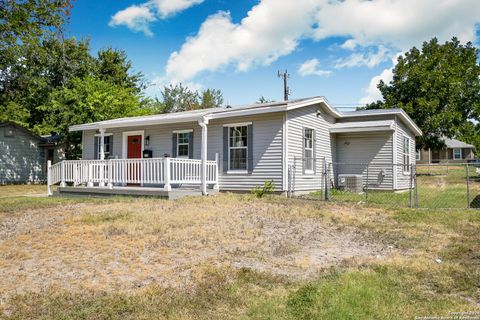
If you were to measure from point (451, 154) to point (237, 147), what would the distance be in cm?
4203

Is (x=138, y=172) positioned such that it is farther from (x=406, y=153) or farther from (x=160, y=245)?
(x=406, y=153)

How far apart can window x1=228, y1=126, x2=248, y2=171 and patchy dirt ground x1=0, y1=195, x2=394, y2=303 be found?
401 cm

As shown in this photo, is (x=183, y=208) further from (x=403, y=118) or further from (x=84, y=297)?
(x=403, y=118)

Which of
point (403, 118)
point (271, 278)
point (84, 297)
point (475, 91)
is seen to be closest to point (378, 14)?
point (403, 118)

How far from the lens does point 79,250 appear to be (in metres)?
6.03

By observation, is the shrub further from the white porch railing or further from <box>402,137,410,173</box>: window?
<box>402,137,410,173</box>: window

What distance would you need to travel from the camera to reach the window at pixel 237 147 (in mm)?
13812

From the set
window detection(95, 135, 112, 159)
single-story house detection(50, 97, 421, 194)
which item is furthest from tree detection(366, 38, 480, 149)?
window detection(95, 135, 112, 159)

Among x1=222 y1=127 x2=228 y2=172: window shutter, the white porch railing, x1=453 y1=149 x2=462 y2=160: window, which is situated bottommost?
the white porch railing

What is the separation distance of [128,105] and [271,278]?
22.1m

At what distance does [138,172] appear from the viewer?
Result: 13.3 m

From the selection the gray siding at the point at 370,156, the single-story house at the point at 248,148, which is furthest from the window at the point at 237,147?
the gray siding at the point at 370,156

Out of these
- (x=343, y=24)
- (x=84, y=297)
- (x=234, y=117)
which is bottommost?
(x=84, y=297)

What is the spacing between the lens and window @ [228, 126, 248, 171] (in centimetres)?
1381
